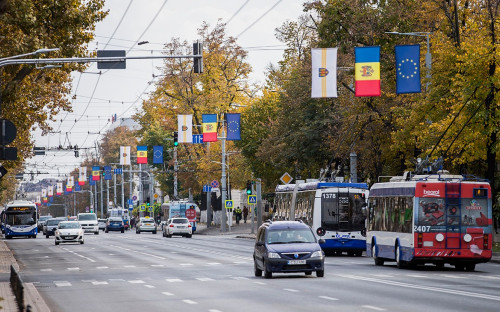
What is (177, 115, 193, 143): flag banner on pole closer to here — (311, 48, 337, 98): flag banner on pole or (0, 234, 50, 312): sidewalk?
(311, 48, 337, 98): flag banner on pole

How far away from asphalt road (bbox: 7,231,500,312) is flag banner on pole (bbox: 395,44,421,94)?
21.9 ft

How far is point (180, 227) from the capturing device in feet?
254

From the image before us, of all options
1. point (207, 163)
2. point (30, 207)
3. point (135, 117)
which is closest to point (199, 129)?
point (207, 163)

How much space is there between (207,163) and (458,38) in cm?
4557

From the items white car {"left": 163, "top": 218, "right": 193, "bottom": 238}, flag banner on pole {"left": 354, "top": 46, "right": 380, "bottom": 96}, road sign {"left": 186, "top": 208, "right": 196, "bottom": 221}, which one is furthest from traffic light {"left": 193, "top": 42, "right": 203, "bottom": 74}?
road sign {"left": 186, "top": 208, "right": 196, "bottom": 221}

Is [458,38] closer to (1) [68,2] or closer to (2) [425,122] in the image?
(2) [425,122]

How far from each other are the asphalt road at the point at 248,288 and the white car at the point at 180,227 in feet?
127

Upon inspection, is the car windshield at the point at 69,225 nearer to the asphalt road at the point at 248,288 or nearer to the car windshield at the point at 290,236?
the asphalt road at the point at 248,288

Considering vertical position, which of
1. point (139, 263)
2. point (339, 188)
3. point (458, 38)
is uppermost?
point (458, 38)

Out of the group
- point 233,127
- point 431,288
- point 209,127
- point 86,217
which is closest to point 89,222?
point 86,217

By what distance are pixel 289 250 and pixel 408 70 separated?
1290 cm

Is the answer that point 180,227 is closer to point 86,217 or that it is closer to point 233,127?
point 233,127

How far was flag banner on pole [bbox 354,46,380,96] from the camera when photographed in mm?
35844

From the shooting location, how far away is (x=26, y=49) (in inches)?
1457
